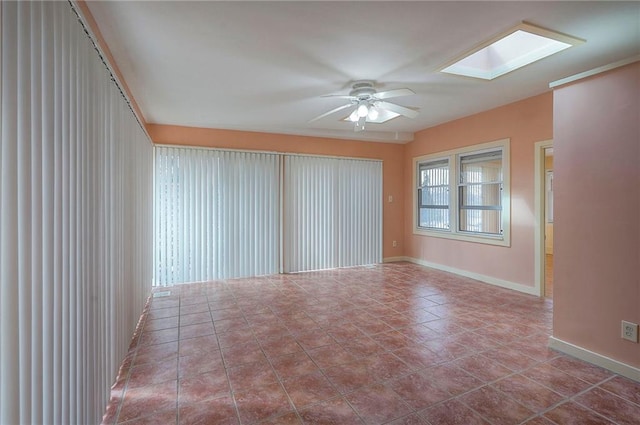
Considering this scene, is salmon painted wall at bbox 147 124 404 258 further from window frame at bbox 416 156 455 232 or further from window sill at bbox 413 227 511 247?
window sill at bbox 413 227 511 247

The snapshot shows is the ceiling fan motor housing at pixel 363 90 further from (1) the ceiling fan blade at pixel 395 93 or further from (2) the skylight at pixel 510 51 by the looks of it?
(2) the skylight at pixel 510 51

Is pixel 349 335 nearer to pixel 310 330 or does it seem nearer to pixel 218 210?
pixel 310 330

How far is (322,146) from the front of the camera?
6043 millimetres

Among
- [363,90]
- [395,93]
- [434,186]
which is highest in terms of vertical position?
[363,90]

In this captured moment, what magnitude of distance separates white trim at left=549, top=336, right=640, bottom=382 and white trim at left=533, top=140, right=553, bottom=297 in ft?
5.57

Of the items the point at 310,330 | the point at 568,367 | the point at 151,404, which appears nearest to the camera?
the point at 151,404

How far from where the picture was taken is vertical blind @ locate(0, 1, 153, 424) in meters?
1.08

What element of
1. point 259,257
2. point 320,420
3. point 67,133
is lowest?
point 320,420

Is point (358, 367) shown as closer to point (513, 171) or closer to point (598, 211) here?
point (598, 211)

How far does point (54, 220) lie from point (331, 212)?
496 centimetres

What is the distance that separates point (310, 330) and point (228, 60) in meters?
2.79

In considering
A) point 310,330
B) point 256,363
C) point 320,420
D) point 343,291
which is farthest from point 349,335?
point 343,291

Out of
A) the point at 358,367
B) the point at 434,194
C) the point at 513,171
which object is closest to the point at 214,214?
the point at 358,367

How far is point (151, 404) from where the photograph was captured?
2.01 metres
